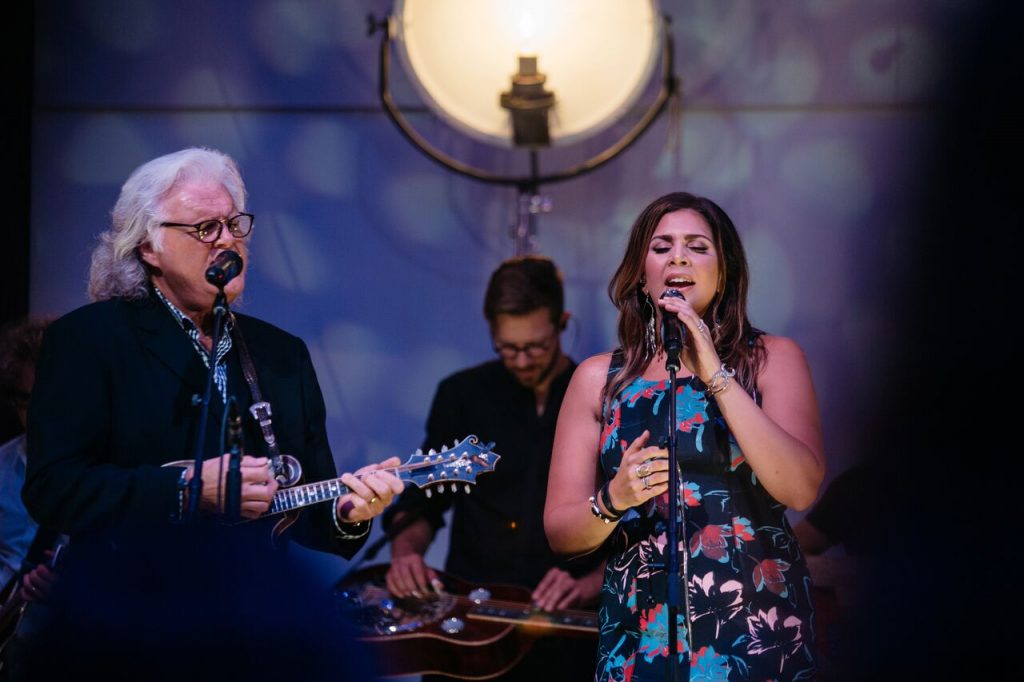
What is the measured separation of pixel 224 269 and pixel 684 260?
104 centimetres

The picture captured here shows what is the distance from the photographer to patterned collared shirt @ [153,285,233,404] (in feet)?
8.61

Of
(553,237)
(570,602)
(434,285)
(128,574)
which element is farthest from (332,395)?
(128,574)

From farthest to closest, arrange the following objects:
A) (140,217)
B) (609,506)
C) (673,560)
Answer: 1. (140,217)
2. (609,506)
3. (673,560)

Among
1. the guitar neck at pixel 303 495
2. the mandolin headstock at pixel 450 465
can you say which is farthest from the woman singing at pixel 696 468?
the guitar neck at pixel 303 495

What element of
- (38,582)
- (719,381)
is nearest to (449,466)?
(719,381)

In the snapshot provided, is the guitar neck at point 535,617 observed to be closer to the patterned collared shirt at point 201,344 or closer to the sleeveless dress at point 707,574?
the sleeveless dress at point 707,574

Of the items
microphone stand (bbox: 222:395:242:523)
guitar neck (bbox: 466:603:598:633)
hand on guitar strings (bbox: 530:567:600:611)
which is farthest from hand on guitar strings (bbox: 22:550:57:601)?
hand on guitar strings (bbox: 530:567:600:611)

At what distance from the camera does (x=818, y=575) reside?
404 centimetres

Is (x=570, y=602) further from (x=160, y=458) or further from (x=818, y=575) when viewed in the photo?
(x=160, y=458)

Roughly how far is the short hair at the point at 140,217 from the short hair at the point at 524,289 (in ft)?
4.58

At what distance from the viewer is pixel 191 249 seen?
8.68ft

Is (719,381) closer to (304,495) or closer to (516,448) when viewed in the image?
(304,495)

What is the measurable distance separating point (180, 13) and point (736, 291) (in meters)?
3.17

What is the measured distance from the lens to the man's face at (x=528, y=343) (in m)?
3.98
